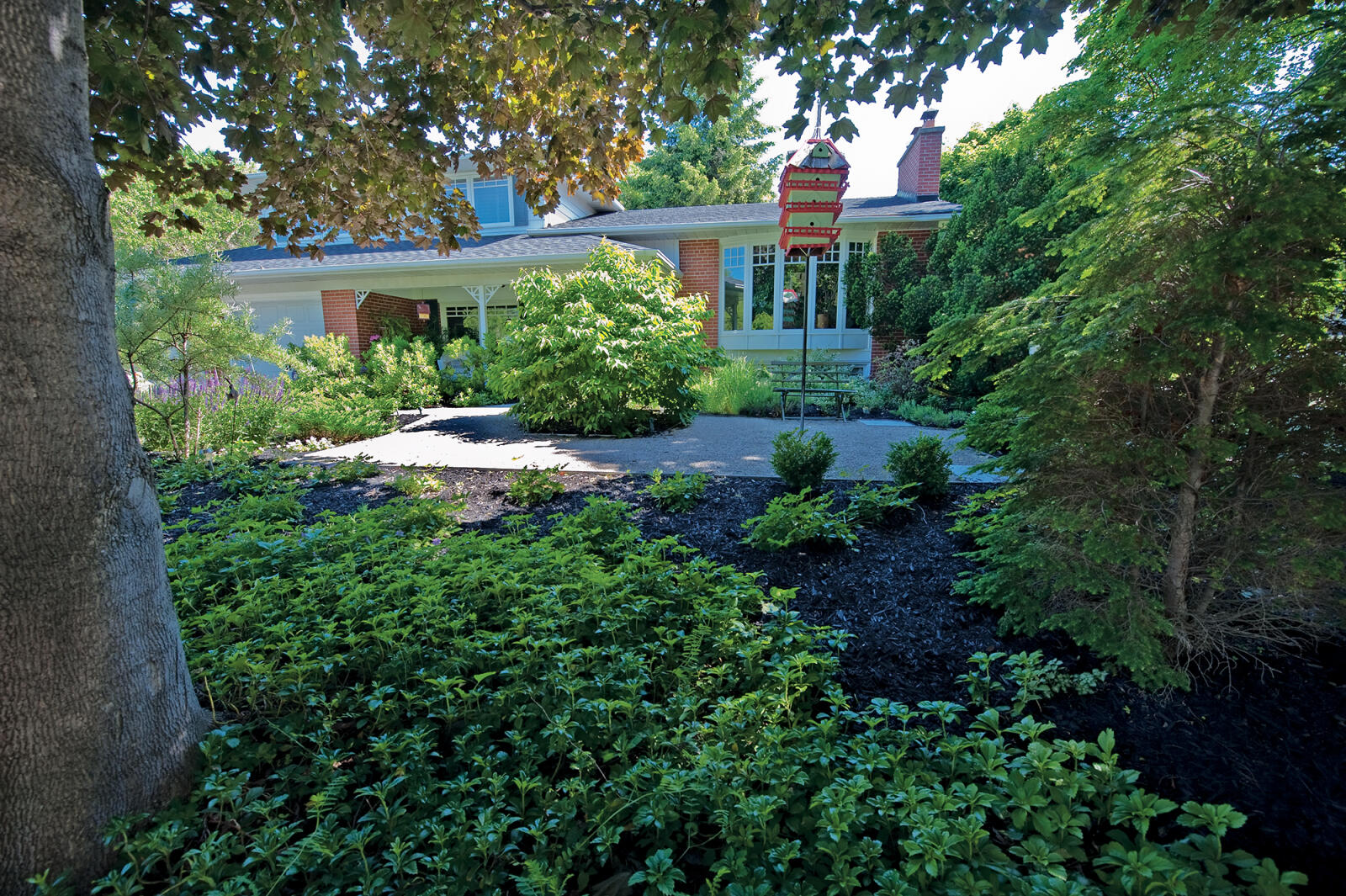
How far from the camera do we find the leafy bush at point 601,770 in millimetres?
1435

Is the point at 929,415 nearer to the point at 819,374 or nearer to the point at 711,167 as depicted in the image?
the point at 819,374

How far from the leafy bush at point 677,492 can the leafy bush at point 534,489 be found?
83 cm

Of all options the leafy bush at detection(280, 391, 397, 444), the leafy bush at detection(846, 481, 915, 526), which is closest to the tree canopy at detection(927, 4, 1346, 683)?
the leafy bush at detection(846, 481, 915, 526)

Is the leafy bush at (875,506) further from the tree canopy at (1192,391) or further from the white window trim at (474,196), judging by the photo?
the white window trim at (474,196)

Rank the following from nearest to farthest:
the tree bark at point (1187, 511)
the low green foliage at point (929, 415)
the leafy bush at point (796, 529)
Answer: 1. the tree bark at point (1187, 511)
2. the leafy bush at point (796, 529)
3. the low green foliage at point (929, 415)

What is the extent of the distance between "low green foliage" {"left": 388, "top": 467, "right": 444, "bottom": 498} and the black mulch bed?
6.88 feet

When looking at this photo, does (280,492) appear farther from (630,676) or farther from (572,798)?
(572,798)

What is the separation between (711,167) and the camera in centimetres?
2634

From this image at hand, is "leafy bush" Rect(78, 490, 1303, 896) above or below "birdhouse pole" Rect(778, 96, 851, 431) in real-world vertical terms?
below

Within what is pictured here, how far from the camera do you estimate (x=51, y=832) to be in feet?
5.18

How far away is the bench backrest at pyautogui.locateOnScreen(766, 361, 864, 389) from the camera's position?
11086 mm

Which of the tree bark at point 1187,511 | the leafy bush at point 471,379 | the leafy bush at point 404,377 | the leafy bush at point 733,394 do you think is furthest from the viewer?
the leafy bush at point 471,379

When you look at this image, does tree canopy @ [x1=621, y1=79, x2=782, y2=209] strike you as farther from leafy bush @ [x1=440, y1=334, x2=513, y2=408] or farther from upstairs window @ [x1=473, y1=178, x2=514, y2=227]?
leafy bush @ [x1=440, y1=334, x2=513, y2=408]

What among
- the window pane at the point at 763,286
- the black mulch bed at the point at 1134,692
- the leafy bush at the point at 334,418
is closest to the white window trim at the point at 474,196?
the window pane at the point at 763,286
